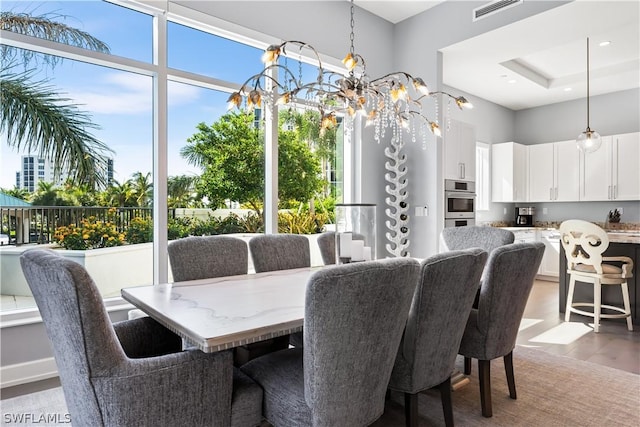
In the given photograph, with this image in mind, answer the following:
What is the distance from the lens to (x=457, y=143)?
15.5 feet

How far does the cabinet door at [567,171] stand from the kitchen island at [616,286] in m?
2.29

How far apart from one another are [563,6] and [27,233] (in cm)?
456

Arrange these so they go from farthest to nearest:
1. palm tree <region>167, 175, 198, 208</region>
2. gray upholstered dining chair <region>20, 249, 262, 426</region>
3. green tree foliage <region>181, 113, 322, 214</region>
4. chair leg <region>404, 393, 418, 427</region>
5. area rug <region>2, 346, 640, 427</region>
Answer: green tree foliage <region>181, 113, 322, 214</region> < palm tree <region>167, 175, 198, 208</region> < area rug <region>2, 346, 640, 427</region> < chair leg <region>404, 393, 418, 427</region> < gray upholstered dining chair <region>20, 249, 262, 426</region>

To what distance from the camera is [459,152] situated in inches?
187

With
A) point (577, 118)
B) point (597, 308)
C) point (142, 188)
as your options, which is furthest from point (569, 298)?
point (142, 188)

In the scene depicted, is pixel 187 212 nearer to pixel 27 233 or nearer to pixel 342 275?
pixel 27 233

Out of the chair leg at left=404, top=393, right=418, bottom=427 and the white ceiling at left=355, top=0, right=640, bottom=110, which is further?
the white ceiling at left=355, top=0, right=640, bottom=110

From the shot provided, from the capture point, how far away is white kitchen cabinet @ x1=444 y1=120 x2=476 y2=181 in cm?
461

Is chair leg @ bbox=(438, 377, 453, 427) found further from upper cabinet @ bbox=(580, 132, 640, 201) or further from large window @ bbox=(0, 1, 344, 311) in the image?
upper cabinet @ bbox=(580, 132, 640, 201)

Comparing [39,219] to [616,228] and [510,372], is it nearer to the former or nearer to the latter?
[510,372]

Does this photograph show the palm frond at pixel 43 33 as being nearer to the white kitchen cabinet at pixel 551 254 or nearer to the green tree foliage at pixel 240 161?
the green tree foliage at pixel 240 161

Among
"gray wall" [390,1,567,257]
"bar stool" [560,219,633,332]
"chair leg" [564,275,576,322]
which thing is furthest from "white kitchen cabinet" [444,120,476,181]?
"chair leg" [564,275,576,322]

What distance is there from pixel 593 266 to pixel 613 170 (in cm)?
278

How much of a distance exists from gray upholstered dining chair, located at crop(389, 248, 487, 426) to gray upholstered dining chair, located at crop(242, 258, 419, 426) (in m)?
0.20
